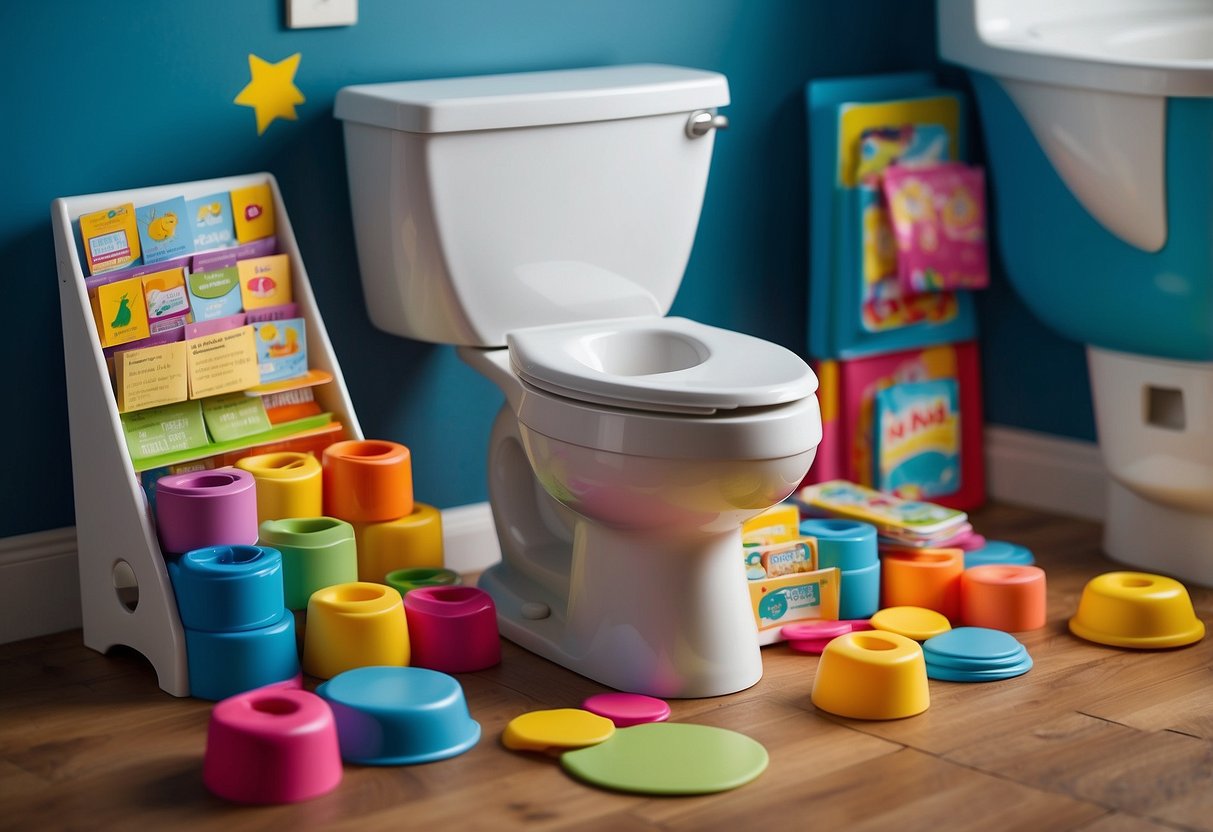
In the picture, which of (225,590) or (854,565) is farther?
(854,565)

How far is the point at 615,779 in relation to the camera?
5.81 ft

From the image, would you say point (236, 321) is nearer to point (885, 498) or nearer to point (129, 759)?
point (129, 759)

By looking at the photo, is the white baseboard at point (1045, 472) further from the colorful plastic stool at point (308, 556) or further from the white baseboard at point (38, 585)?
the white baseboard at point (38, 585)

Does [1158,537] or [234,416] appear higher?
[234,416]

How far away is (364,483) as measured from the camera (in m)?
2.20

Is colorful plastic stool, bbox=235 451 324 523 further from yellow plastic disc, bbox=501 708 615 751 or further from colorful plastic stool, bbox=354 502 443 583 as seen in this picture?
yellow plastic disc, bbox=501 708 615 751

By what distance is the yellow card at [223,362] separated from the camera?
2.15 metres

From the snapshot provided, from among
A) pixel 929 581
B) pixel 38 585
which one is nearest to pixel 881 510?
pixel 929 581

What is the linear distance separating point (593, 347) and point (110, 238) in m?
0.65

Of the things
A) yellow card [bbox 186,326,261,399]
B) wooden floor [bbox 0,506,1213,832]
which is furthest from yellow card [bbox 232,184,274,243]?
wooden floor [bbox 0,506,1213,832]

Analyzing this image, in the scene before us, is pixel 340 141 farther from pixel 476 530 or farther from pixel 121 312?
pixel 476 530

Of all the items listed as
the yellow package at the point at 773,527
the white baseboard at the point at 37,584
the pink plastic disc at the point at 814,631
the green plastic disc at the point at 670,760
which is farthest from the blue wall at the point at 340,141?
the green plastic disc at the point at 670,760

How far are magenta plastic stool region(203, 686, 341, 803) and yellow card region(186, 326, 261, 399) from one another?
0.55 m

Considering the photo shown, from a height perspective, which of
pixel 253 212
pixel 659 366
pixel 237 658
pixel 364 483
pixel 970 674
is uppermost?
pixel 253 212
